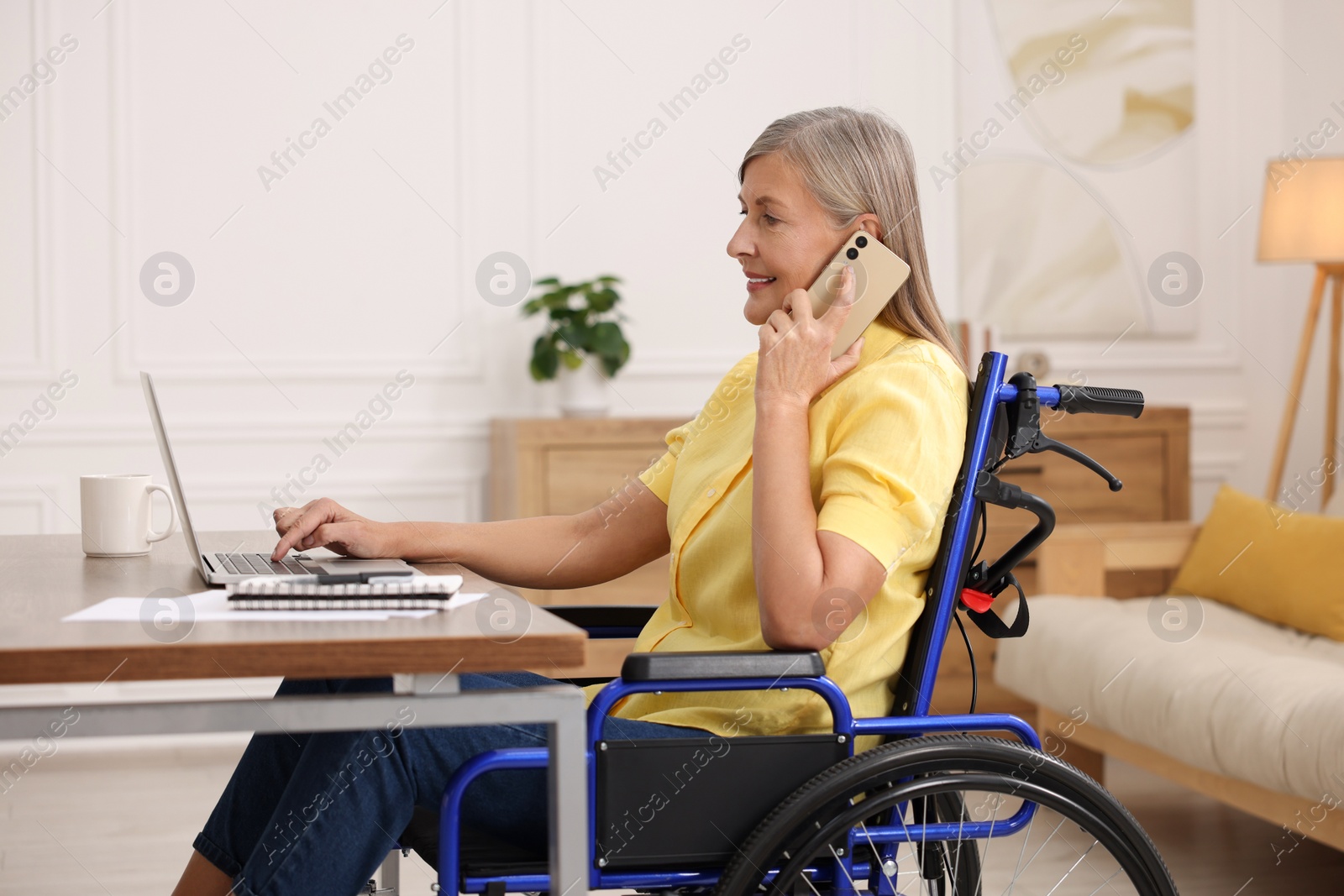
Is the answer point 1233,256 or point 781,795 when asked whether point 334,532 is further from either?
point 1233,256

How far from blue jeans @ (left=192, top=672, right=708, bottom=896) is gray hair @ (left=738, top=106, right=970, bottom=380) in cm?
55

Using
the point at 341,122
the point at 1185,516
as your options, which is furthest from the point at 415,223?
the point at 1185,516

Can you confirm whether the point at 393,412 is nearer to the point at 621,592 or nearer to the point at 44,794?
the point at 621,592

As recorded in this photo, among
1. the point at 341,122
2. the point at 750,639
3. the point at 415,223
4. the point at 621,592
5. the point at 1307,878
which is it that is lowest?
the point at 1307,878

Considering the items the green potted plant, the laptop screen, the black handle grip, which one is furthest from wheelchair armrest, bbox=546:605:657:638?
the green potted plant

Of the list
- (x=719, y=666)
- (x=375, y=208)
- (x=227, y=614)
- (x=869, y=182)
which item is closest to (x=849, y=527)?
(x=719, y=666)

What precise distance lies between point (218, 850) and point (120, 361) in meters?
2.51

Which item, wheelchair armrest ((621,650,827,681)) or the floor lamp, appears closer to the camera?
wheelchair armrest ((621,650,827,681))

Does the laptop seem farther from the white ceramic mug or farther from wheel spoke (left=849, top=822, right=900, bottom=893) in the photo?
wheel spoke (left=849, top=822, right=900, bottom=893)

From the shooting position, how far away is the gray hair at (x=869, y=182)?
1.51m

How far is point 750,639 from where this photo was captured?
1.45 metres

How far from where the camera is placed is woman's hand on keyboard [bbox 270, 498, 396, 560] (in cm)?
155

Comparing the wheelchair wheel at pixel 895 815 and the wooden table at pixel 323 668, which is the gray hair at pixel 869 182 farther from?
the wooden table at pixel 323 668

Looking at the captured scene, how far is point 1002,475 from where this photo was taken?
11.9 ft
